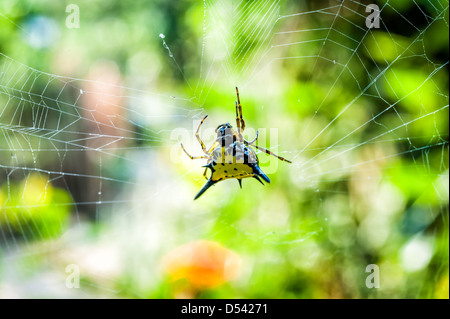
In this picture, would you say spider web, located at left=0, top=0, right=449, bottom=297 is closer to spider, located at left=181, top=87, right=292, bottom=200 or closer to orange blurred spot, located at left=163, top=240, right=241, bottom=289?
orange blurred spot, located at left=163, top=240, right=241, bottom=289

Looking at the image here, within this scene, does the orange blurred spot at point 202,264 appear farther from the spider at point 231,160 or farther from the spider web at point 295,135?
the spider at point 231,160

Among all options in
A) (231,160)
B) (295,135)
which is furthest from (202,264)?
(295,135)

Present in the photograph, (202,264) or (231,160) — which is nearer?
(231,160)

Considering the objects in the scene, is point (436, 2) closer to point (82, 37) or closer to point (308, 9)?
point (308, 9)

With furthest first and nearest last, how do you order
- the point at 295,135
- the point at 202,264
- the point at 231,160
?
the point at 295,135 < the point at 202,264 < the point at 231,160

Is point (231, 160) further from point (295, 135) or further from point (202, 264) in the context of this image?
point (295, 135)
